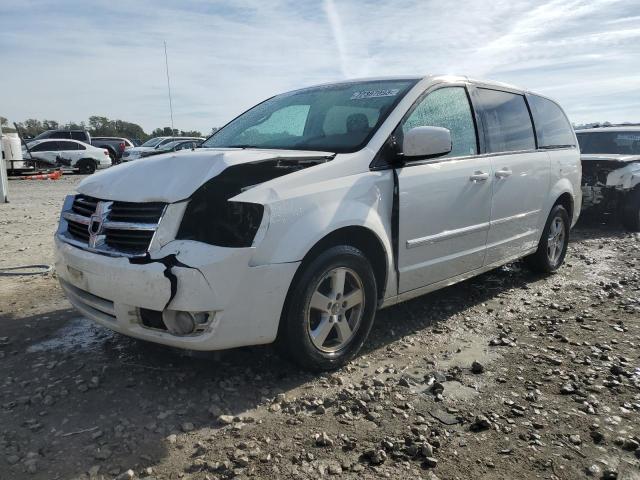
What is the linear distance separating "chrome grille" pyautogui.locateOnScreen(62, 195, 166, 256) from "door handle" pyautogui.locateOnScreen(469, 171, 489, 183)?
7.92 ft

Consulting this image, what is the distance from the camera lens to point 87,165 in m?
22.3

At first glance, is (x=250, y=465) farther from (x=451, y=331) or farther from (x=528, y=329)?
(x=528, y=329)

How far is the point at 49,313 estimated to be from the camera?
4.34 metres

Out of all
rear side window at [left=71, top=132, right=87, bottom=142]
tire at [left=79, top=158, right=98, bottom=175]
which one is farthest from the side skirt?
rear side window at [left=71, top=132, right=87, bottom=142]

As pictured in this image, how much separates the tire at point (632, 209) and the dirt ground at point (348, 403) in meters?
4.54

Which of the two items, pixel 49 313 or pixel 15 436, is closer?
pixel 15 436

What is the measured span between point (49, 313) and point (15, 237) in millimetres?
3787

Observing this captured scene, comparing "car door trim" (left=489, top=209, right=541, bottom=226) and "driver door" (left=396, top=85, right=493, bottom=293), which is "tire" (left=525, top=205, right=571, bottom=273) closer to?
"car door trim" (left=489, top=209, right=541, bottom=226)

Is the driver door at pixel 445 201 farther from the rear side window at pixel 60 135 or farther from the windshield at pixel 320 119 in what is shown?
the rear side window at pixel 60 135

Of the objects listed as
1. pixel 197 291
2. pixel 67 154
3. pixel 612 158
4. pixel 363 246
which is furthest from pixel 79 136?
pixel 197 291

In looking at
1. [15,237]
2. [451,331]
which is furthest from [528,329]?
[15,237]

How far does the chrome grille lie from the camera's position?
2879 millimetres

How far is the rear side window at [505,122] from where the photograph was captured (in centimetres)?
452

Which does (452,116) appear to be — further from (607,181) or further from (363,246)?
(607,181)
